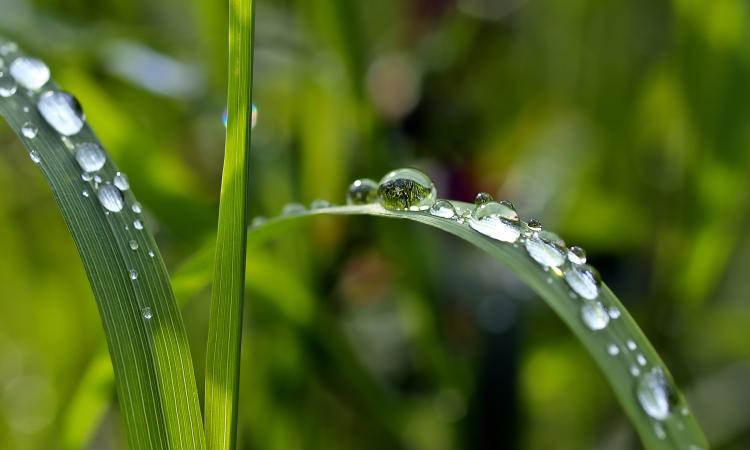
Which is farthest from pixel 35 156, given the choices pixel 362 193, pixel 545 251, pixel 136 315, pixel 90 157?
pixel 545 251

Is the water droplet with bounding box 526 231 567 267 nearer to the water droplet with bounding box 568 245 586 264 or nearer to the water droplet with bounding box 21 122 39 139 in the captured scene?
the water droplet with bounding box 568 245 586 264

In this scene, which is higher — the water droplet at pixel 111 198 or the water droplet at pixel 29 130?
the water droplet at pixel 29 130

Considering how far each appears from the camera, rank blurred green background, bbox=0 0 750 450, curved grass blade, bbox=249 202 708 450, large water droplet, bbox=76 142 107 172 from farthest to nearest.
A: blurred green background, bbox=0 0 750 450 < large water droplet, bbox=76 142 107 172 < curved grass blade, bbox=249 202 708 450

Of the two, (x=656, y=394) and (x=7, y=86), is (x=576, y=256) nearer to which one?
(x=656, y=394)

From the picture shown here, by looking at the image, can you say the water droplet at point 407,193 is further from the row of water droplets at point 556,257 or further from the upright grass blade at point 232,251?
the upright grass blade at point 232,251

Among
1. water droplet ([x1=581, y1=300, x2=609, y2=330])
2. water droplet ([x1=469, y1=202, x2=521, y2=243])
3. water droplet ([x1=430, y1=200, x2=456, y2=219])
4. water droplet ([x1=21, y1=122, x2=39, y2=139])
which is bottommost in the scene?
water droplet ([x1=581, y1=300, x2=609, y2=330])

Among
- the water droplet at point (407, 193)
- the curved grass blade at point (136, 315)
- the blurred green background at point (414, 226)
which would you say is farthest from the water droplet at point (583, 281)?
the blurred green background at point (414, 226)

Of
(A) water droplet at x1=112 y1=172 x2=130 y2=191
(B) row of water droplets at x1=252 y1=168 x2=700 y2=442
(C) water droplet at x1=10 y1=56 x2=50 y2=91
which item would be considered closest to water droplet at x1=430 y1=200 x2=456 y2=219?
(B) row of water droplets at x1=252 y1=168 x2=700 y2=442
